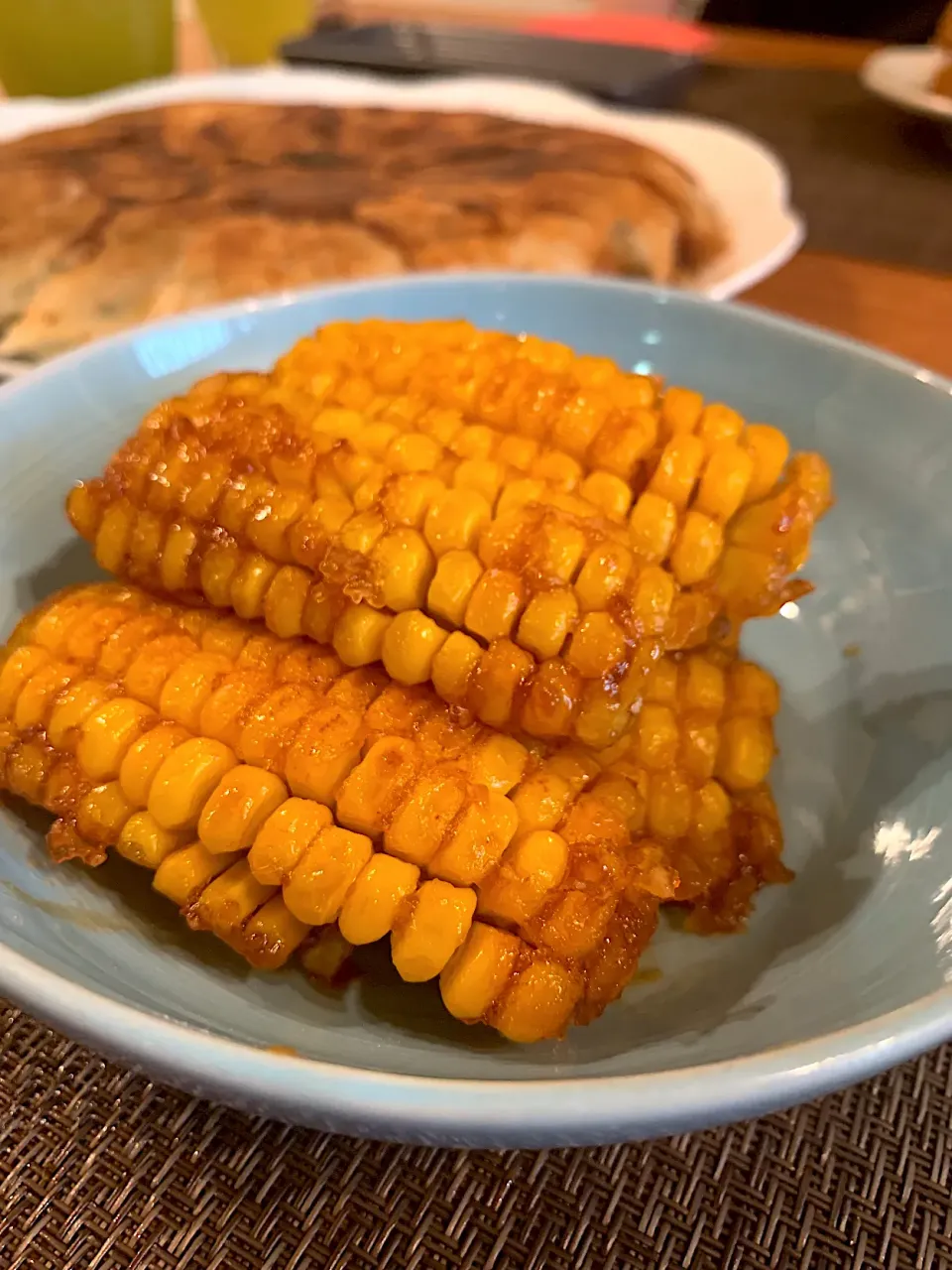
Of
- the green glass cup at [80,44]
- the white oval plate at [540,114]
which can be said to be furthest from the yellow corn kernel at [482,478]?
the green glass cup at [80,44]

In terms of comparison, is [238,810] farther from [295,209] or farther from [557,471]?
[295,209]

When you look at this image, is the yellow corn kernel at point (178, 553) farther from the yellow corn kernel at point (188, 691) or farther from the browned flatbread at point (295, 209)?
the browned flatbread at point (295, 209)

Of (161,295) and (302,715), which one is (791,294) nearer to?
(161,295)

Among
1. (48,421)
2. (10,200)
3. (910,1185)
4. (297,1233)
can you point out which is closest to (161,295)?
(10,200)

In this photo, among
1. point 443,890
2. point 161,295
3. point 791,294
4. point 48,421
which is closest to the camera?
point 443,890

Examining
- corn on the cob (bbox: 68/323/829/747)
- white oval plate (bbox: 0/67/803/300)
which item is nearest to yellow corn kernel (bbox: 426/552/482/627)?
corn on the cob (bbox: 68/323/829/747)
